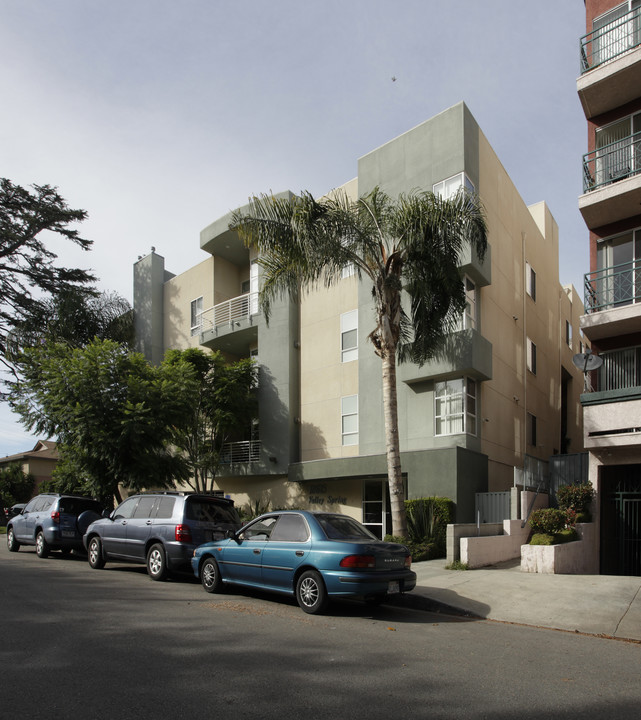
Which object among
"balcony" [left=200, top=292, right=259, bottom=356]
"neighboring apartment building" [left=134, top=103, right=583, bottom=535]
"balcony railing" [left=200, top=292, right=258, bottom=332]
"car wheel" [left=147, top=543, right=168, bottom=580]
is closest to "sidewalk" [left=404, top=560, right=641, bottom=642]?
"car wheel" [left=147, top=543, right=168, bottom=580]

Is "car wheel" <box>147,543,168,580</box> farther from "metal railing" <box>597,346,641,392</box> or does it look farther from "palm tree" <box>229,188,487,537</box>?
"metal railing" <box>597,346,641,392</box>

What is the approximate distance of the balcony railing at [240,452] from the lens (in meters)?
26.8

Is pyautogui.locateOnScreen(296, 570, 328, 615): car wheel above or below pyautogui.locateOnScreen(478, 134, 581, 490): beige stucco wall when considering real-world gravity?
below

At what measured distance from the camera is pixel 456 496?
741 inches

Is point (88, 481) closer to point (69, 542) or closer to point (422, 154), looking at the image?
point (69, 542)

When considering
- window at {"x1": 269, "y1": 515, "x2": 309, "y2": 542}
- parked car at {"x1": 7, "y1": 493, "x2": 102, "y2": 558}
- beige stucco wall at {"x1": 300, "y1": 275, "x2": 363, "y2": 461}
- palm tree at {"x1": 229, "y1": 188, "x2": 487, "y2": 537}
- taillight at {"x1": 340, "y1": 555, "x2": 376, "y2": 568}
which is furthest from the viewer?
beige stucco wall at {"x1": 300, "y1": 275, "x2": 363, "y2": 461}

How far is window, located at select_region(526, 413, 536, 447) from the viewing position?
25.9 meters

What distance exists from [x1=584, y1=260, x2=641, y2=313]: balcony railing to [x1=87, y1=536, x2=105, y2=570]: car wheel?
1412cm

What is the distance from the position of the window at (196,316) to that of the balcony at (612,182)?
1849 centimetres

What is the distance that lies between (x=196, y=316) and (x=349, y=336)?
34.9 feet

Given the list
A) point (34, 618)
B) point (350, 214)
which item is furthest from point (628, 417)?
point (34, 618)

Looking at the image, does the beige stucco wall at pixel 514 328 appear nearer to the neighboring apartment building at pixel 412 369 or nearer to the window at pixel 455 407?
the neighboring apartment building at pixel 412 369

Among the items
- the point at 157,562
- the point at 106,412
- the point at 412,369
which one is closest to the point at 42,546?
the point at 106,412

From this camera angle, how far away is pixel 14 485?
42750 millimetres
